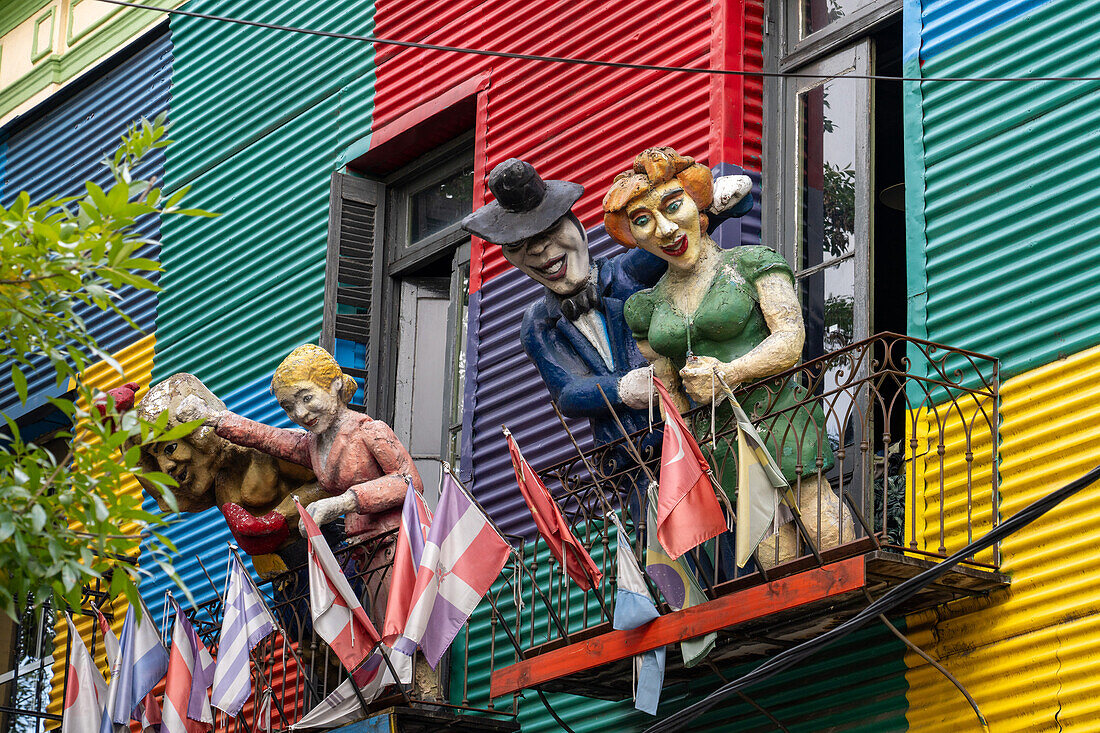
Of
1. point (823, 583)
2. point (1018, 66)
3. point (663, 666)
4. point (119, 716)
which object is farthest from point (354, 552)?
point (1018, 66)

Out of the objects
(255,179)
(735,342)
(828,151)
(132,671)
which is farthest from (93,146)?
(735,342)

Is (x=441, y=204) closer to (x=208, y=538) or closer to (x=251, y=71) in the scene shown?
(x=251, y=71)

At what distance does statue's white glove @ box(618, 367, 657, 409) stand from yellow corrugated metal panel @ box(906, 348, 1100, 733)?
1.68 meters

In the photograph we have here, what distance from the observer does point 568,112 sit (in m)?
12.0

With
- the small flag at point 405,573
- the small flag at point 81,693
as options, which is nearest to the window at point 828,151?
the small flag at point 405,573

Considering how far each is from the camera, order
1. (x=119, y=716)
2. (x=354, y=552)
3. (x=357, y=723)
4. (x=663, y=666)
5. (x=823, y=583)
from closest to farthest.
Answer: (x=823, y=583) < (x=663, y=666) < (x=357, y=723) < (x=354, y=552) < (x=119, y=716)

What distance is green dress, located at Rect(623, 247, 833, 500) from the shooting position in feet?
30.3

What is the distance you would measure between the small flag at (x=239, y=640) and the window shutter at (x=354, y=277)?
81.3 inches

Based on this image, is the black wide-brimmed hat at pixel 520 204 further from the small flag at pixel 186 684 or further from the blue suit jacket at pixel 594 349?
the small flag at pixel 186 684

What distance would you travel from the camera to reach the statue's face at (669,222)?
9.50 m

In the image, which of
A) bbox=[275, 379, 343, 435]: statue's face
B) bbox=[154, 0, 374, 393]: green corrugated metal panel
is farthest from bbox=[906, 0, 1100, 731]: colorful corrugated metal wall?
bbox=[154, 0, 374, 393]: green corrugated metal panel

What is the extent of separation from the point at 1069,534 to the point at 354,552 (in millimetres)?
4398

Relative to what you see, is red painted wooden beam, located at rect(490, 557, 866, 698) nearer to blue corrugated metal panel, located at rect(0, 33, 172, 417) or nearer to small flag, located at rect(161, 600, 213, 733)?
small flag, located at rect(161, 600, 213, 733)

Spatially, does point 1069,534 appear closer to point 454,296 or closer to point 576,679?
point 576,679
